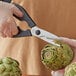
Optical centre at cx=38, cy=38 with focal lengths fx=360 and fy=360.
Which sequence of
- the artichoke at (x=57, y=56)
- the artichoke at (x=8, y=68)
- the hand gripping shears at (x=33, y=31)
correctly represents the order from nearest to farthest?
1. the artichoke at (x=8, y=68)
2. the artichoke at (x=57, y=56)
3. the hand gripping shears at (x=33, y=31)

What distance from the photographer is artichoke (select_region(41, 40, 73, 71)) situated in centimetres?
129

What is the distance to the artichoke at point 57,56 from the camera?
1.29m

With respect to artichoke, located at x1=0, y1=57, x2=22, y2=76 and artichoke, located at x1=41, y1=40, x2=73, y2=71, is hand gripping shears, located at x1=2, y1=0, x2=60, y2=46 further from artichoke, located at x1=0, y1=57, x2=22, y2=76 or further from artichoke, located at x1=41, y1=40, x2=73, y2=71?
artichoke, located at x1=0, y1=57, x2=22, y2=76

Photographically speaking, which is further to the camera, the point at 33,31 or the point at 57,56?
the point at 33,31

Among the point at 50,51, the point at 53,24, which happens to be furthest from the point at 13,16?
the point at 50,51

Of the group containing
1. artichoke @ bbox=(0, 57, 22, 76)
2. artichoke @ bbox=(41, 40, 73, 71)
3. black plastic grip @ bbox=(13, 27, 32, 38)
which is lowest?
artichoke @ bbox=(0, 57, 22, 76)

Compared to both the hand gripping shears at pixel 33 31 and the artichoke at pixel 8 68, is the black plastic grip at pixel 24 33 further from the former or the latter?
the artichoke at pixel 8 68

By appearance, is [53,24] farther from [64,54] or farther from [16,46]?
[64,54]

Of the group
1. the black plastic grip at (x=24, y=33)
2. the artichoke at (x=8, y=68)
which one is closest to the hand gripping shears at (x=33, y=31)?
the black plastic grip at (x=24, y=33)

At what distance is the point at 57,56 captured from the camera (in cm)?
129

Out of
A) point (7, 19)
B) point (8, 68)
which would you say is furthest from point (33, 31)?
point (8, 68)

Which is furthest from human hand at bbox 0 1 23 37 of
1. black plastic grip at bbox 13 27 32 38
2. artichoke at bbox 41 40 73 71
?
artichoke at bbox 41 40 73 71

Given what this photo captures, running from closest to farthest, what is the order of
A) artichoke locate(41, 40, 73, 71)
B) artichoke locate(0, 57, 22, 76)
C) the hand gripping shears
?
artichoke locate(0, 57, 22, 76), artichoke locate(41, 40, 73, 71), the hand gripping shears

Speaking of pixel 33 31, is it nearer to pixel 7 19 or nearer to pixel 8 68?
pixel 7 19
